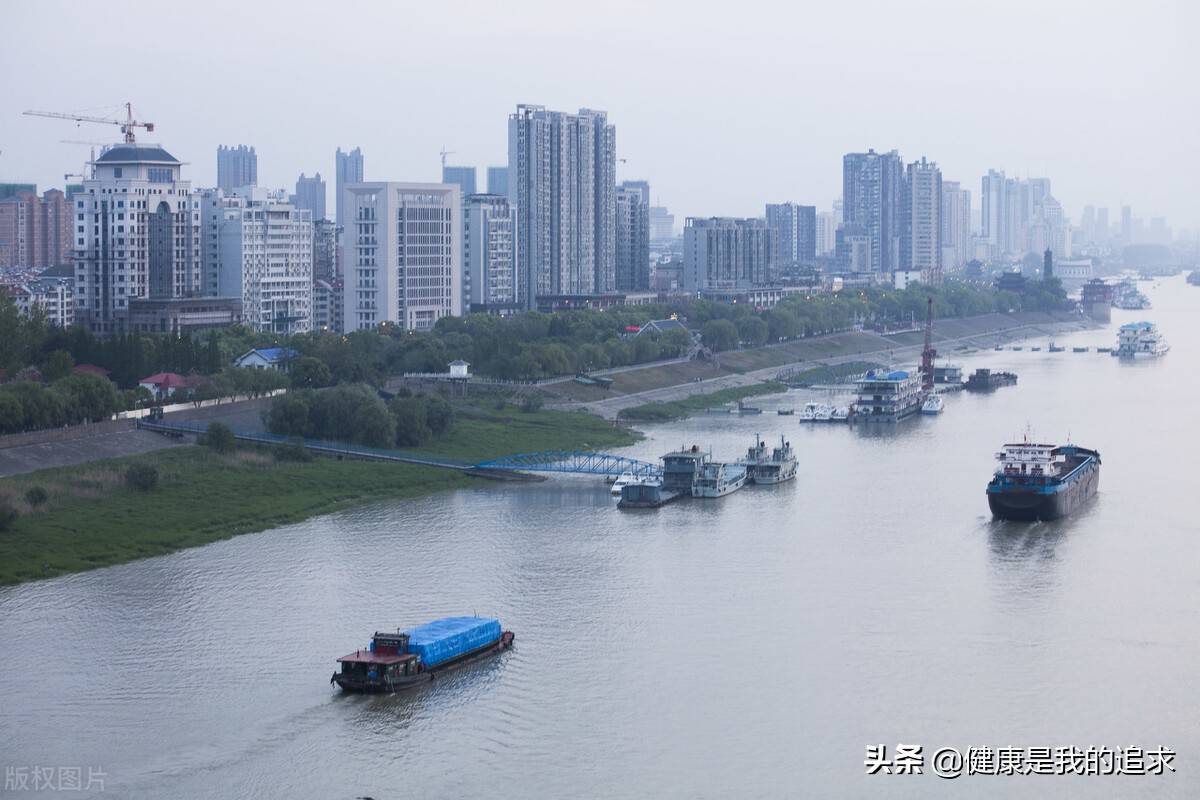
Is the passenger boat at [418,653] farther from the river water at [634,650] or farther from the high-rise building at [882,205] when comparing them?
the high-rise building at [882,205]

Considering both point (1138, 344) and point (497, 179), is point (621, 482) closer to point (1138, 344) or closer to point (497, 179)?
point (1138, 344)

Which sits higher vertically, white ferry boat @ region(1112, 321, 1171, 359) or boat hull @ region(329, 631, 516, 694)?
white ferry boat @ region(1112, 321, 1171, 359)

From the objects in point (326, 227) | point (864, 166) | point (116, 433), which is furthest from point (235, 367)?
point (864, 166)

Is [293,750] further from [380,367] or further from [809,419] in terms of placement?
[809,419]

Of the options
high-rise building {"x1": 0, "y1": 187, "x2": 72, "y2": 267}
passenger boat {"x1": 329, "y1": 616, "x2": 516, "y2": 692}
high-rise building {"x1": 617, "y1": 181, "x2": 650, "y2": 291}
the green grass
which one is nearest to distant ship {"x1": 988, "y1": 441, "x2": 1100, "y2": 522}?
passenger boat {"x1": 329, "y1": 616, "x2": 516, "y2": 692}

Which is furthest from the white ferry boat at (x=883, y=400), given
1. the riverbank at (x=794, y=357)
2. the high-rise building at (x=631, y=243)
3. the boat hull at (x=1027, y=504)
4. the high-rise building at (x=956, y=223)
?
the high-rise building at (x=956, y=223)

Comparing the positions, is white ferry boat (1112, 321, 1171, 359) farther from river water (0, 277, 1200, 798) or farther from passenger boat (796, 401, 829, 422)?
river water (0, 277, 1200, 798)
